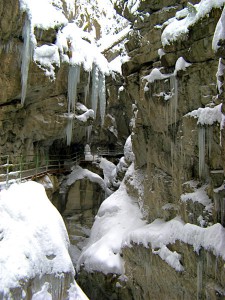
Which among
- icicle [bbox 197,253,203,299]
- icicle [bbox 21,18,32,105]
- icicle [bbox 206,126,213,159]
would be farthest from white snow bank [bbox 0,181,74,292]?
icicle [bbox 21,18,32,105]

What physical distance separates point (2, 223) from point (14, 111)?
32.7 feet

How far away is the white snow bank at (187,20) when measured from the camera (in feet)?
37.7

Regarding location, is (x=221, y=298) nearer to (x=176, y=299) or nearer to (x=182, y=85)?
(x=176, y=299)

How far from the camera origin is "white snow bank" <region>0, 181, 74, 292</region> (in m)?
7.77

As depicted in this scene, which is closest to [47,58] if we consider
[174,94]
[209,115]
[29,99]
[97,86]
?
[29,99]

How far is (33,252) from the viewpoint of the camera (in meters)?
8.27

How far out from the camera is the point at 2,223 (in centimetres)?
871

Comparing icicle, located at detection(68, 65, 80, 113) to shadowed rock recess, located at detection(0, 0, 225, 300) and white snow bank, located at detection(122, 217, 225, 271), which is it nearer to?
shadowed rock recess, located at detection(0, 0, 225, 300)

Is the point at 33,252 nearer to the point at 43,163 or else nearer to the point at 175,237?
the point at 175,237

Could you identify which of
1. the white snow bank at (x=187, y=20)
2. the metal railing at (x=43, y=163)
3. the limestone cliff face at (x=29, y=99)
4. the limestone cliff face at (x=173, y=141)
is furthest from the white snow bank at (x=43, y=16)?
the metal railing at (x=43, y=163)

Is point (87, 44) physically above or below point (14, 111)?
above

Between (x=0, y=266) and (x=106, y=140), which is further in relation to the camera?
(x=106, y=140)

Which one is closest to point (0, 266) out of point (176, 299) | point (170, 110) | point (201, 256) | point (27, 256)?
point (27, 256)

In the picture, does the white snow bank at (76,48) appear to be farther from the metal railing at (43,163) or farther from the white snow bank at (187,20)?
the white snow bank at (187,20)
